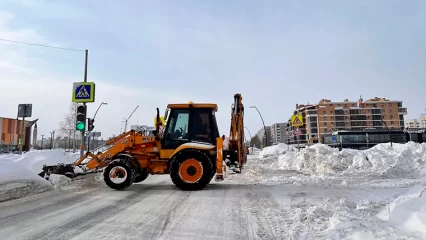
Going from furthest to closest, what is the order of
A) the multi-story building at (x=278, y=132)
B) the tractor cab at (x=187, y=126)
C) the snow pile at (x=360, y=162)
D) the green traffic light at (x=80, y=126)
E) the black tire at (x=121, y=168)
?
the multi-story building at (x=278, y=132) < the snow pile at (x=360, y=162) < the green traffic light at (x=80, y=126) < the tractor cab at (x=187, y=126) < the black tire at (x=121, y=168)

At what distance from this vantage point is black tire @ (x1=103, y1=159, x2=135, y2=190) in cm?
930

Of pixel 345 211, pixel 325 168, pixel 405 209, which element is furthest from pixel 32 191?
pixel 325 168

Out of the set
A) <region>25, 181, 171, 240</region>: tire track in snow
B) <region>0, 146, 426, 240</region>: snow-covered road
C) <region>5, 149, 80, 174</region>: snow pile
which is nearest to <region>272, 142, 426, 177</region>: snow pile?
<region>0, 146, 426, 240</region>: snow-covered road

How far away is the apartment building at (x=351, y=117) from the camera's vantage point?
12056 cm

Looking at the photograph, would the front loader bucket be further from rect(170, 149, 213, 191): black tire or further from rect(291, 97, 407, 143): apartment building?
rect(291, 97, 407, 143): apartment building

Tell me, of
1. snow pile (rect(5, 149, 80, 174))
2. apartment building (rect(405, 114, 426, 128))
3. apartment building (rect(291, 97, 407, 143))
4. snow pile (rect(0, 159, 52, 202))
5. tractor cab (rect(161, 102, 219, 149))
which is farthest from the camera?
apartment building (rect(405, 114, 426, 128))

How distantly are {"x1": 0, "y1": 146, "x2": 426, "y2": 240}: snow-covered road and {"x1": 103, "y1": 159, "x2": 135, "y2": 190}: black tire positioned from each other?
2.71ft

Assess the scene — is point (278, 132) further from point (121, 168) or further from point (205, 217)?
point (205, 217)

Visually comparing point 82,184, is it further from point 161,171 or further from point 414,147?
point 414,147

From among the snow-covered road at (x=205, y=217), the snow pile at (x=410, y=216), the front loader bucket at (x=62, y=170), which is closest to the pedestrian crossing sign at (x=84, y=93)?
the front loader bucket at (x=62, y=170)

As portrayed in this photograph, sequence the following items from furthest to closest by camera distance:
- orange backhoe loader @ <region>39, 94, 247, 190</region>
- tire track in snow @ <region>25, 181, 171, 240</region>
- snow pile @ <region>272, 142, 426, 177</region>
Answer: snow pile @ <region>272, 142, 426, 177</region> → orange backhoe loader @ <region>39, 94, 247, 190</region> → tire track in snow @ <region>25, 181, 171, 240</region>

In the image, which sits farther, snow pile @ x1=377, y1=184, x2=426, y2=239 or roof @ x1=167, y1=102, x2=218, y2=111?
roof @ x1=167, y1=102, x2=218, y2=111

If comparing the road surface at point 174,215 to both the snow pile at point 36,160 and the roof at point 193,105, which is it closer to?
the roof at point 193,105

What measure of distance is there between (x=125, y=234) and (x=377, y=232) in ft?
11.6
